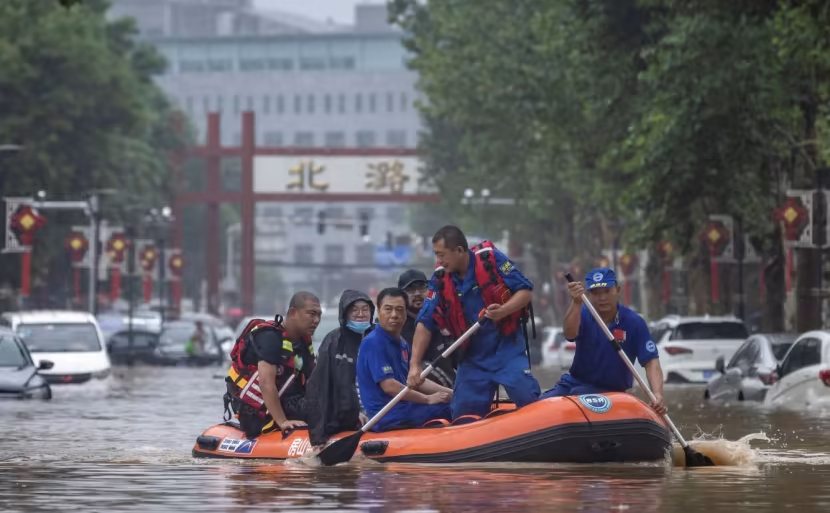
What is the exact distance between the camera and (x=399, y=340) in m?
17.9

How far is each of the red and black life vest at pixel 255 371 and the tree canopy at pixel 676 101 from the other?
15490mm

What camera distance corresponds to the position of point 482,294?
17484 mm

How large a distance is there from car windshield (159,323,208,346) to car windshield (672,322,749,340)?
1213 inches

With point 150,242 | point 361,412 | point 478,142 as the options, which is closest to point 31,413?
point 361,412

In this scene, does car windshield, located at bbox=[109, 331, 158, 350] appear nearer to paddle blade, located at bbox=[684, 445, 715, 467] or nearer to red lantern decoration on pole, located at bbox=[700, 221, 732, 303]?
red lantern decoration on pole, located at bbox=[700, 221, 732, 303]

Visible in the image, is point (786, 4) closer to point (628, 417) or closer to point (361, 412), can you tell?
point (361, 412)

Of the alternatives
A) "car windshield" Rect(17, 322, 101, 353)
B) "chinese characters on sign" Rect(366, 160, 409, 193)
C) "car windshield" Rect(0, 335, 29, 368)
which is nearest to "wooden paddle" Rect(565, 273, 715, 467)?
"car windshield" Rect(0, 335, 29, 368)

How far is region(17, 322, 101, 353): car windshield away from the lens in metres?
40.4

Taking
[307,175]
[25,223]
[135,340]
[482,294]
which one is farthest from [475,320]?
[307,175]

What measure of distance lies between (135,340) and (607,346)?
52051 mm

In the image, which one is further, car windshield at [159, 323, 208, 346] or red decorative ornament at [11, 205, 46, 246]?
car windshield at [159, 323, 208, 346]

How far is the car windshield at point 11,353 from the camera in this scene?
3356 cm

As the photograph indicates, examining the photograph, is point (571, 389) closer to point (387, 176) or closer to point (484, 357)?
point (484, 357)

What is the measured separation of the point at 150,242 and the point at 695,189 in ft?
204
